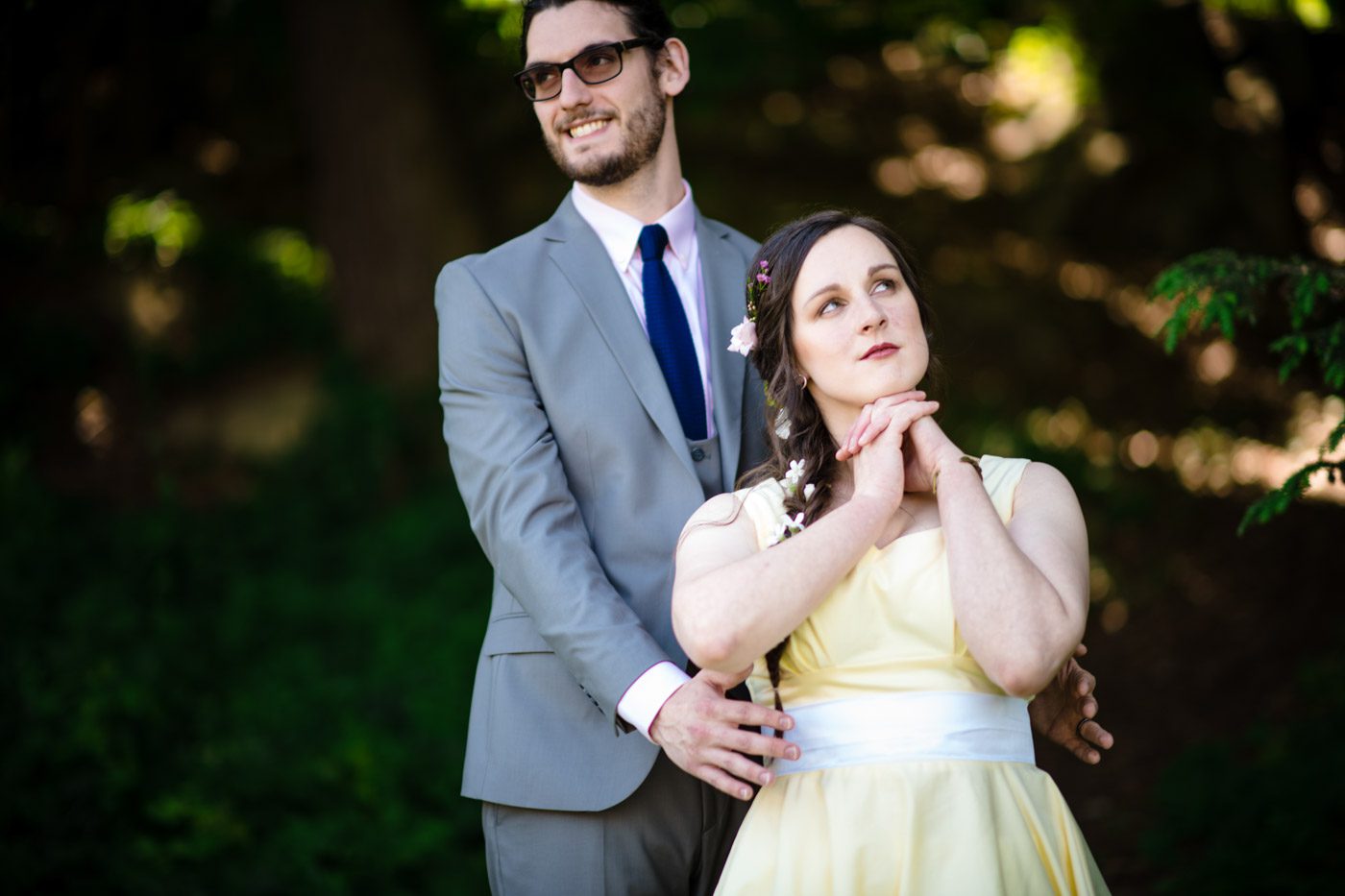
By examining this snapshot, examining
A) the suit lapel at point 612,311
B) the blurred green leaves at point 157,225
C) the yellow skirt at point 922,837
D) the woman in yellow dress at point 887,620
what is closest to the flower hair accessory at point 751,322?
the woman in yellow dress at point 887,620

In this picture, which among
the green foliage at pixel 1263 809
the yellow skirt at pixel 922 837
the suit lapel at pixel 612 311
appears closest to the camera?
the yellow skirt at pixel 922 837

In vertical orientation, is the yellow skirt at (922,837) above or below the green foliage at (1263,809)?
above

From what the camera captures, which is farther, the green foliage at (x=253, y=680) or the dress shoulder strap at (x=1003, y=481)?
the green foliage at (x=253, y=680)

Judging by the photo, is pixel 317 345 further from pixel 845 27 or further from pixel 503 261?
pixel 503 261

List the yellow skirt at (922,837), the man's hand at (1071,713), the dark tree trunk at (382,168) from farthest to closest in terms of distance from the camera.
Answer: the dark tree trunk at (382,168)
the man's hand at (1071,713)
the yellow skirt at (922,837)

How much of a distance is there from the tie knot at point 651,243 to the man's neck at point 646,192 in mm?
60

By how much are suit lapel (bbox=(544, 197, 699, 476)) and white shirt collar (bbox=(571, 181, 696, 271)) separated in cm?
3

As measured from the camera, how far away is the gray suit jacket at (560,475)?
8.82 feet

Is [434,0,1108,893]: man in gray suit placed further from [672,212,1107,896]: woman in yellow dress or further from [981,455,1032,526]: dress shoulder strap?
[981,455,1032,526]: dress shoulder strap

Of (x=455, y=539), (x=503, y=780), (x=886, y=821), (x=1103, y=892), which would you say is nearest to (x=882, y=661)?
(x=886, y=821)

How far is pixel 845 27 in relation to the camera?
22.7ft


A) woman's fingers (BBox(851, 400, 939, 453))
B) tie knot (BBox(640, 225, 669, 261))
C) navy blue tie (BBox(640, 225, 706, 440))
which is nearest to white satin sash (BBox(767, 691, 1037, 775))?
woman's fingers (BBox(851, 400, 939, 453))

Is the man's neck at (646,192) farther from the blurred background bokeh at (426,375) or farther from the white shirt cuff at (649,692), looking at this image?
the blurred background bokeh at (426,375)

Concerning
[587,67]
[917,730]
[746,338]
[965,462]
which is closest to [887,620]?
[917,730]
